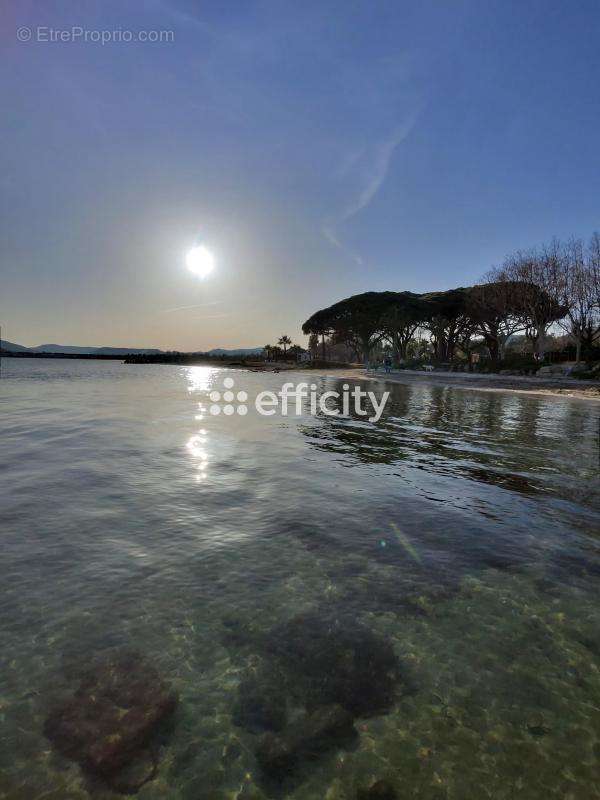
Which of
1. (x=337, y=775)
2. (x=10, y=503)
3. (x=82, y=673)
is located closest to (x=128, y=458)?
(x=10, y=503)

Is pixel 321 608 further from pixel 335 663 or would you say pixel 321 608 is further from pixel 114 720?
pixel 114 720

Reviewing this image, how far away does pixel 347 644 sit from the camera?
3533 mm

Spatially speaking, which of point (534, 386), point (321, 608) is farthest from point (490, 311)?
point (321, 608)

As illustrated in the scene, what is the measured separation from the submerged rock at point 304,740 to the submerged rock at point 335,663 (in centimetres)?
10

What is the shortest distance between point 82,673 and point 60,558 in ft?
7.02

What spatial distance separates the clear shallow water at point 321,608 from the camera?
2.53 m

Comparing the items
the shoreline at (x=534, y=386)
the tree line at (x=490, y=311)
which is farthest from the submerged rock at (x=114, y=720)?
the tree line at (x=490, y=311)

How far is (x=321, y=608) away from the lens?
403cm

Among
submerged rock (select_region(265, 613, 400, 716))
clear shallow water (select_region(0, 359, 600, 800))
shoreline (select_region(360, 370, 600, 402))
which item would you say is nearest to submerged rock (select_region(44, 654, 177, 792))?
clear shallow water (select_region(0, 359, 600, 800))

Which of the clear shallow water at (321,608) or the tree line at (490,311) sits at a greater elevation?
the tree line at (490,311)

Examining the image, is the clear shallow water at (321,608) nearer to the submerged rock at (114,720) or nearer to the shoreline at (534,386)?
the submerged rock at (114,720)

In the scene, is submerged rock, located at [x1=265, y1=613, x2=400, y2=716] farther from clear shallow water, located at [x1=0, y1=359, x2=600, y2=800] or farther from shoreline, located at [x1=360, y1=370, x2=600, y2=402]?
shoreline, located at [x1=360, y1=370, x2=600, y2=402]

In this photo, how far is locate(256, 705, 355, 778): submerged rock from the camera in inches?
98.5

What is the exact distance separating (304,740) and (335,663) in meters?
0.73
